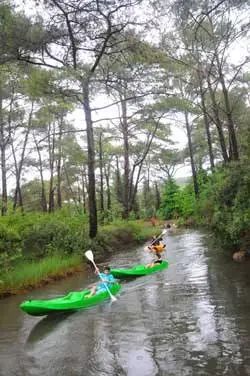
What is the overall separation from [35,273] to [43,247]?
2.65 meters

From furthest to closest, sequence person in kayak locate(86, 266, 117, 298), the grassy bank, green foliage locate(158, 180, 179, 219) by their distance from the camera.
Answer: green foliage locate(158, 180, 179, 219) → the grassy bank → person in kayak locate(86, 266, 117, 298)

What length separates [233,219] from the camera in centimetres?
1263

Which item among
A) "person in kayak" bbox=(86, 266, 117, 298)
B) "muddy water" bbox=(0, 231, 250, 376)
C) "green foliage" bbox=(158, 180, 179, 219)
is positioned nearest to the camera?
"muddy water" bbox=(0, 231, 250, 376)

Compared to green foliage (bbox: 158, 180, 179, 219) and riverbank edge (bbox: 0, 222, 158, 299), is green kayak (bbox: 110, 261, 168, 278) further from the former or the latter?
green foliage (bbox: 158, 180, 179, 219)

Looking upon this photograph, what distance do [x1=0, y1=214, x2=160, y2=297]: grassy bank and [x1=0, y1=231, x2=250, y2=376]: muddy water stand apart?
69 centimetres

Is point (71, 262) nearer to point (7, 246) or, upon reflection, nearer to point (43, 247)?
point (43, 247)

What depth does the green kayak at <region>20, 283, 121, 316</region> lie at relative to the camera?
7742mm

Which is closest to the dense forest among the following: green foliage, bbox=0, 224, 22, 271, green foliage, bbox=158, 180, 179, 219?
green foliage, bbox=0, 224, 22, 271

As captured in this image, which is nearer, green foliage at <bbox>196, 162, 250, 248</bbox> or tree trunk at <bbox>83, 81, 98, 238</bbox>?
green foliage at <bbox>196, 162, 250, 248</bbox>

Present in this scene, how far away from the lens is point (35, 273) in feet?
38.0

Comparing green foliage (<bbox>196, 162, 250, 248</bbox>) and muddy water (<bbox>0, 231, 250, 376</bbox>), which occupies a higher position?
green foliage (<bbox>196, 162, 250, 248</bbox>)

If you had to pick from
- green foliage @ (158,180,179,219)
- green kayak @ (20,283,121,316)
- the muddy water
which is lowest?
the muddy water

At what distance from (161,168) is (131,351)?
40.2 m

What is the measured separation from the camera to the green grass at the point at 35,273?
1062cm
